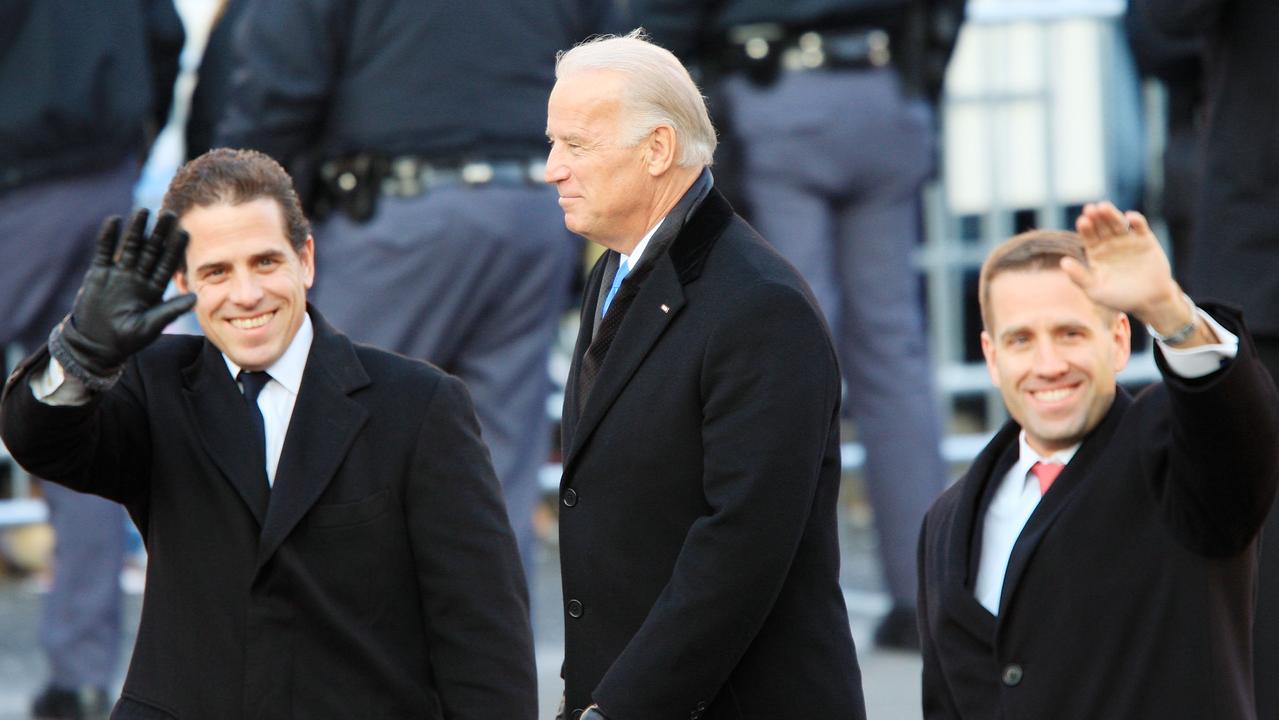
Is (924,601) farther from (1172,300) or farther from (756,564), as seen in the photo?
(1172,300)

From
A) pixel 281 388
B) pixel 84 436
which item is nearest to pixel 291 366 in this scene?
pixel 281 388

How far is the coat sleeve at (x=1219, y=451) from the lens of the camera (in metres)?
3.04

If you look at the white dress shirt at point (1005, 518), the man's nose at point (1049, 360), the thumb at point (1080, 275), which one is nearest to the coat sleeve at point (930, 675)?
the white dress shirt at point (1005, 518)

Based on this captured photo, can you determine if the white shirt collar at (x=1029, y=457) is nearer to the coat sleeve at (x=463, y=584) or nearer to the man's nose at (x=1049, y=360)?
the man's nose at (x=1049, y=360)

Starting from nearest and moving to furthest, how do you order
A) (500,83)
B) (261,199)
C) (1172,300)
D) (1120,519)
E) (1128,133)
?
(1172,300)
(1120,519)
(261,199)
(500,83)
(1128,133)

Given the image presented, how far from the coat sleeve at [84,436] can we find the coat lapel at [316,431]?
25 centimetres

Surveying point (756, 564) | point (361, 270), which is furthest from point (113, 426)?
point (361, 270)

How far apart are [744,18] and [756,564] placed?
3311 millimetres

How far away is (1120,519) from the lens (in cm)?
336

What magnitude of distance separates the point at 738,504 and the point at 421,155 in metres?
2.89

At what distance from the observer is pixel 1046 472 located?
3557 mm

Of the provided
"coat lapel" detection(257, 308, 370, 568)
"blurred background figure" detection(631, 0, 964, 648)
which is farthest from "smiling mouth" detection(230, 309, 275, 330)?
"blurred background figure" detection(631, 0, 964, 648)

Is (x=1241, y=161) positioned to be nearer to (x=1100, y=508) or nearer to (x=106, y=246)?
(x=1100, y=508)

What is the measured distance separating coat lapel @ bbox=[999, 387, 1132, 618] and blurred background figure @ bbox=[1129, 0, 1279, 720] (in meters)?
1.18
